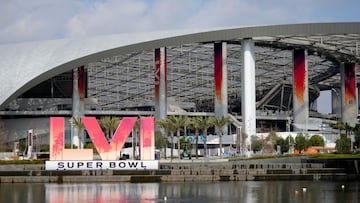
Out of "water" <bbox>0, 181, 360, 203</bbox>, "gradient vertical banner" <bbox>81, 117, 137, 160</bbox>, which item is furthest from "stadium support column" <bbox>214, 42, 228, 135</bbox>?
"water" <bbox>0, 181, 360, 203</bbox>

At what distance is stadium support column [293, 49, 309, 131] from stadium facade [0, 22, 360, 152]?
132mm

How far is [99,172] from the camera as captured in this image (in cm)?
4194

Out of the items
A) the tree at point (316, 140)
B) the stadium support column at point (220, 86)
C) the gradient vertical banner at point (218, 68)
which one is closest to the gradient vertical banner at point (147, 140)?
the tree at point (316, 140)

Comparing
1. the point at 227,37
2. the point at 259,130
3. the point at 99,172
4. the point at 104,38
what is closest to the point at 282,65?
the point at 259,130

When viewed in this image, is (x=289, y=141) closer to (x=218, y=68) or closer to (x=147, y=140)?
(x=218, y=68)

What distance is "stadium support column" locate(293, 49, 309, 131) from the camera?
275ft

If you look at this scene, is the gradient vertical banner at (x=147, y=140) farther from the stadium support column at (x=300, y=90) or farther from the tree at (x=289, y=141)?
the stadium support column at (x=300, y=90)

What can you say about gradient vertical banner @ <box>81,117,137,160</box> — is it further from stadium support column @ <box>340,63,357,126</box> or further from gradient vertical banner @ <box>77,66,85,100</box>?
stadium support column @ <box>340,63,357,126</box>

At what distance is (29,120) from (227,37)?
1288 inches

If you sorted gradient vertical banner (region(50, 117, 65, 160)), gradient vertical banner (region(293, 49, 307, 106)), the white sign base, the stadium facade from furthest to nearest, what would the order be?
gradient vertical banner (region(293, 49, 307, 106))
the stadium facade
gradient vertical banner (region(50, 117, 65, 160))
the white sign base

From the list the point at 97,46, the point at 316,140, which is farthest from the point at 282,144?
the point at 97,46

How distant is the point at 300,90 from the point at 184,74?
19547 mm

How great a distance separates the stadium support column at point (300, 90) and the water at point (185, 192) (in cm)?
4667

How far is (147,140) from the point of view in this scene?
1827 inches
